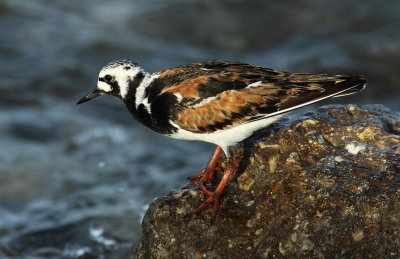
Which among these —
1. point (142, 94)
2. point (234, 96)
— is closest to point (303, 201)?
Answer: point (234, 96)

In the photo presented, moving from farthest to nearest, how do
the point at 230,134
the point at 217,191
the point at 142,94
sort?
1. the point at 142,94
2. the point at 230,134
3. the point at 217,191

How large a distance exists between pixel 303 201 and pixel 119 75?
179cm

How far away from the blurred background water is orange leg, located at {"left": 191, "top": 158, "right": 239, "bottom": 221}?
5.95ft

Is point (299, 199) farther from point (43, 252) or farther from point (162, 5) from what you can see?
point (162, 5)

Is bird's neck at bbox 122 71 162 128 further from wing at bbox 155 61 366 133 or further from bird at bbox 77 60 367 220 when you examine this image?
wing at bbox 155 61 366 133

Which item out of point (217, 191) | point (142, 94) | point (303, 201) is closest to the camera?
point (303, 201)

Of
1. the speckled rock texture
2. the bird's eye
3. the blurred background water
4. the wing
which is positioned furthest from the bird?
the blurred background water

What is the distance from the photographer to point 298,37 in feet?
33.3

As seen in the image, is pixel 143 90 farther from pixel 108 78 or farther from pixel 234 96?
pixel 234 96

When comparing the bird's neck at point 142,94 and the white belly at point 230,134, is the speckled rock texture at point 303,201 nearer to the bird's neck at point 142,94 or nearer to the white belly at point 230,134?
the white belly at point 230,134

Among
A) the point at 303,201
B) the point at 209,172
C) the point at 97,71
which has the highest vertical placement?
the point at 303,201

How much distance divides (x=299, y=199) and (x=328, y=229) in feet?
1.01

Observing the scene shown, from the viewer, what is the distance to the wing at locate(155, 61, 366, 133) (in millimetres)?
4199

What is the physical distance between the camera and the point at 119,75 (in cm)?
451
